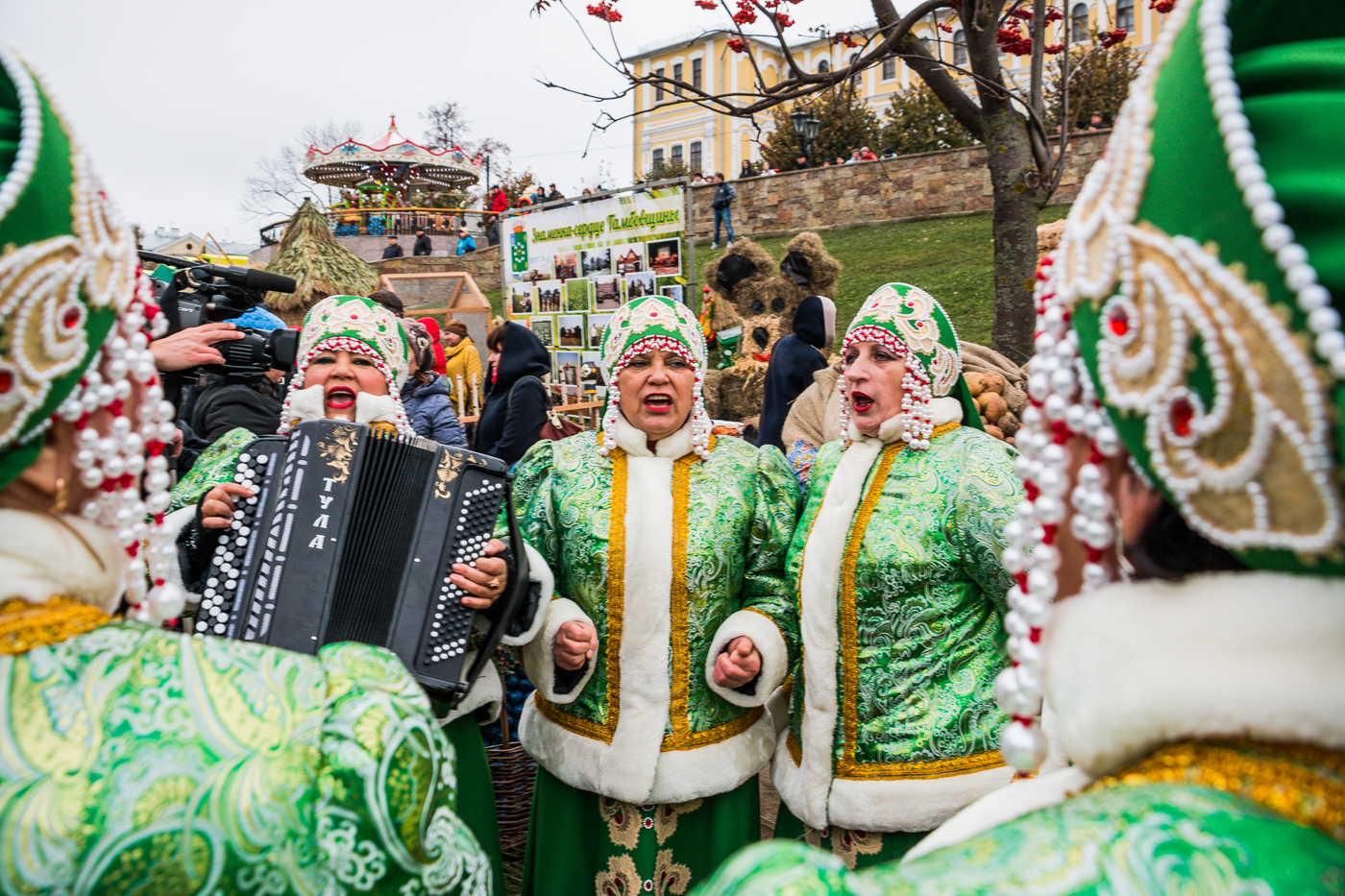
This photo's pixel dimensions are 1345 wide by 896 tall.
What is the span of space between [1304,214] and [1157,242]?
119 mm

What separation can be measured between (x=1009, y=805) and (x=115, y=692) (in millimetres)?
980

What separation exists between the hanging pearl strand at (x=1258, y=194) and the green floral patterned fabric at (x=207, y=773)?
3.31ft

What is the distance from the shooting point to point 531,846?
2.84 m

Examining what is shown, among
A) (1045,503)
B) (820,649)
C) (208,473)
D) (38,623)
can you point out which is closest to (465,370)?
(208,473)

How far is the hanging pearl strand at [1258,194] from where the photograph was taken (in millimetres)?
661

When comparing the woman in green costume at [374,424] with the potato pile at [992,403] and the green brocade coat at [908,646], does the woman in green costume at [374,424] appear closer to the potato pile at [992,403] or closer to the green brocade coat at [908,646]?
the green brocade coat at [908,646]

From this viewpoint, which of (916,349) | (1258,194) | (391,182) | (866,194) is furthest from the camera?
(391,182)

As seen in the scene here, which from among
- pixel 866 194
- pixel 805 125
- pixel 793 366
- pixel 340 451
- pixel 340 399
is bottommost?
pixel 340 451

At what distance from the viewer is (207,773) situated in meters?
0.96

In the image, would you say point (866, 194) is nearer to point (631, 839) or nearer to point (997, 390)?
point (997, 390)

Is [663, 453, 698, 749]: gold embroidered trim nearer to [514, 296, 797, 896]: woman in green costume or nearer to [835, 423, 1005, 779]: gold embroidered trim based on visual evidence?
[514, 296, 797, 896]: woman in green costume

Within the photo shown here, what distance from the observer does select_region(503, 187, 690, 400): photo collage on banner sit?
7.07 m

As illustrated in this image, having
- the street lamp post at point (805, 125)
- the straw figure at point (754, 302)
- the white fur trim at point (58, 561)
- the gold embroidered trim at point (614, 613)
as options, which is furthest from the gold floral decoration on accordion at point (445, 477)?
the street lamp post at point (805, 125)

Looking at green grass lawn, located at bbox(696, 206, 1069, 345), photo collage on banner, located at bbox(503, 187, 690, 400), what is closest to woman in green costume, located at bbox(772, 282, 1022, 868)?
photo collage on banner, located at bbox(503, 187, 690, 400)
